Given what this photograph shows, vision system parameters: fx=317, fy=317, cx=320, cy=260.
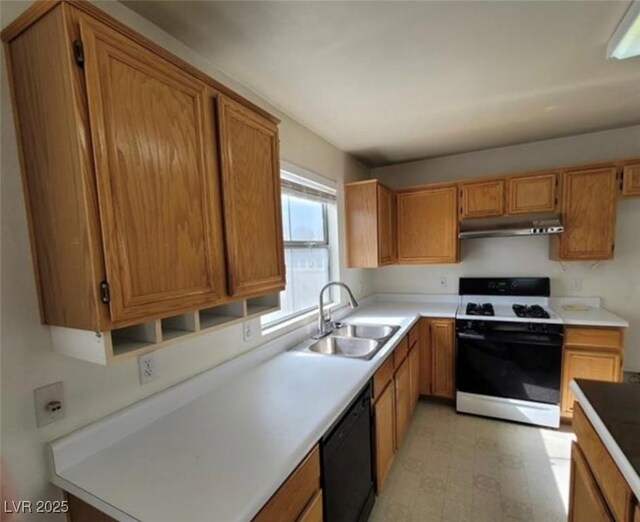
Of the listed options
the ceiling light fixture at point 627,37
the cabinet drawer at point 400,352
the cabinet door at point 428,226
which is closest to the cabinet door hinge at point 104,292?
the cabinet drawer at point 400,352

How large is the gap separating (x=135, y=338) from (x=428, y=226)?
2.77 meters

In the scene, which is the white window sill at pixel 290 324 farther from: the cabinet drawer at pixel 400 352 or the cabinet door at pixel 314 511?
the cabinet door at pixel 314 511

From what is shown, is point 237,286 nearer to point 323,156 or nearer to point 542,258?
point 323,156

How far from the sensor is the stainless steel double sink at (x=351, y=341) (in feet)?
6.97

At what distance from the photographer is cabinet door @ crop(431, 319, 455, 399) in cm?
288

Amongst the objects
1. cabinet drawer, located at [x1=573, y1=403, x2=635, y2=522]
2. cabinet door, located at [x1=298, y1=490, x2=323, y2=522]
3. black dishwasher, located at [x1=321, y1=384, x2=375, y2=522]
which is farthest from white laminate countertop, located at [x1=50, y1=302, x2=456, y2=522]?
cabinet drawer, located at [x1=573, y1=403, x2=635, y2=522]

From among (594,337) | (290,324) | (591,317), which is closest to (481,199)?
(591,317)

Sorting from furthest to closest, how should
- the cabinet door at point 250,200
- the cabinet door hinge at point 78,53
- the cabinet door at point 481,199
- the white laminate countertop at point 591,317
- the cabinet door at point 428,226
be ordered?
the cabinet door at point 428,226 < the cabinet door at point 481,199 < the white laminate countertop at point 591,317 < the cabinet door at point 250,200 < the cabinet door hinge at point 78,53

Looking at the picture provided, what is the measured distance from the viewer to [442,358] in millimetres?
2908

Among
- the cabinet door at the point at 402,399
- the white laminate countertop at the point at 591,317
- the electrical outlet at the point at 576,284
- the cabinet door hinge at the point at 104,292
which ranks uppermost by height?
the cabinet door hinge at the point at 104,292

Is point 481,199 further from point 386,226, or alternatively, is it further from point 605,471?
point 605,471

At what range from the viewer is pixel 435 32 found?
139 cm

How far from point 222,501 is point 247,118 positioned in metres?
1.31

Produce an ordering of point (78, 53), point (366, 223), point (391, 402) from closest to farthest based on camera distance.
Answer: point (78, 53), point (391, 402), point (366, 223)
